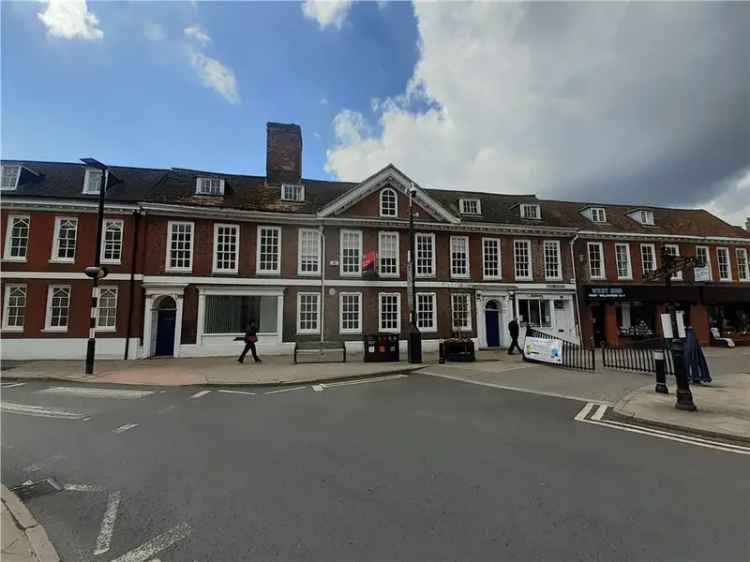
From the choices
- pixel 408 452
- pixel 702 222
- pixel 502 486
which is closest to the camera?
pixel 502 486

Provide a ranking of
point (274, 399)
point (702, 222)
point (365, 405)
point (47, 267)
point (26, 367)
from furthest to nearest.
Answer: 1. point (702, 222)
2. point (47, 267)
3. point (26, 367)
4. point (274, 399)
5. point (365, 405)

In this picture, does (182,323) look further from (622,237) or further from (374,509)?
(622,237)

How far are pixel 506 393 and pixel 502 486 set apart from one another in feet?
19.1

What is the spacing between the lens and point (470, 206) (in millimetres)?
22094

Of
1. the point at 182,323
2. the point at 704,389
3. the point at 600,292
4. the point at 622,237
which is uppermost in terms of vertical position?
the point at 622,237

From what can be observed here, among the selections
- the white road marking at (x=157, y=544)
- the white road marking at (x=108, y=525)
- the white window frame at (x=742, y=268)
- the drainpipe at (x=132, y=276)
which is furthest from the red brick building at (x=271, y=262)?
the white road marking at (x=157, y=544)

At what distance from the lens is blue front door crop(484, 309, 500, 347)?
66.8 feet

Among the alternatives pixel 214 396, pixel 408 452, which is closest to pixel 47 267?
pixel 214 396

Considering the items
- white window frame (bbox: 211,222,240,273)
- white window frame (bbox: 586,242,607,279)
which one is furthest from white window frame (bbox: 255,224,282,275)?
white window frame (bbox: 586,242,607,279)

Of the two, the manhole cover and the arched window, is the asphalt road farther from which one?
the arched window

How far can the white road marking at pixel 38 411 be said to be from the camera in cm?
722

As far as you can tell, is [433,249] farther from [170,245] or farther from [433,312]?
[170,245]

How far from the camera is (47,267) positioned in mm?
16328

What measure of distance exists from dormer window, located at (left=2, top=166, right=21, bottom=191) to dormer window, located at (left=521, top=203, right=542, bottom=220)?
2891cm
